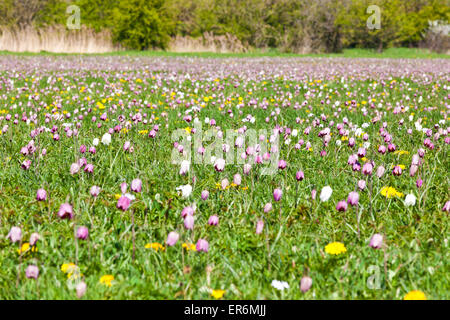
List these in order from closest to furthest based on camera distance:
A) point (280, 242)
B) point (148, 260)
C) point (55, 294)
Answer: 1. point (55, 294)
2. point (148, 260)
3. point (280, 242)

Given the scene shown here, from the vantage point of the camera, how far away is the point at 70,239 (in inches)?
104

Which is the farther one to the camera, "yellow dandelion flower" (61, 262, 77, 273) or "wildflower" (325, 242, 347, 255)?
"wildflower" (325, 242, 347, 255)

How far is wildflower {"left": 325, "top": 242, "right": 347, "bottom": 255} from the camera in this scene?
2457mm

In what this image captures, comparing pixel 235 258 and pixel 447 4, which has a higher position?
pixel 447 4

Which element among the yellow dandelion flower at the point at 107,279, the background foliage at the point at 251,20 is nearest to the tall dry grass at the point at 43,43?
the background foliage at the point at 251,20

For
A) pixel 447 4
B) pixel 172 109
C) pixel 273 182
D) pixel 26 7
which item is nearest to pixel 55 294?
pixel 273 182

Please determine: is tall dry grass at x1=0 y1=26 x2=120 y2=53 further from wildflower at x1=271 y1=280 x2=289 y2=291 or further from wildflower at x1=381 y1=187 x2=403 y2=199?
wildflower at x1=271 y1=280 x2=289 y2=291

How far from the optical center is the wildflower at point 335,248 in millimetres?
2457

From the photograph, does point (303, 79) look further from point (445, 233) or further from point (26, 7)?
point (26, 7)

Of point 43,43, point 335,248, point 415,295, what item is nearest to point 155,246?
point 335,248

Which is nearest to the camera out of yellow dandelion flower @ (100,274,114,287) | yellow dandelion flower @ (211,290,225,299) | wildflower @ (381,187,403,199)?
yellow dandelion flower @ (211,290,225,299)

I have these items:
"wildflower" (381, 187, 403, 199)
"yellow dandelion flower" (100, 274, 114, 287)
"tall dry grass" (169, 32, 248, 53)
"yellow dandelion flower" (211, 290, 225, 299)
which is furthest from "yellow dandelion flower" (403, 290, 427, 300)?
"tall dry grass" (169, 32, 248, 53)

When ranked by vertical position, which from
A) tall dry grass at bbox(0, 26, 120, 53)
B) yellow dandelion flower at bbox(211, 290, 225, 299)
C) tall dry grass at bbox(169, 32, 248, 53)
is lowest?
yellow dandelion flower at bbox(211, 290, 225, 299)
